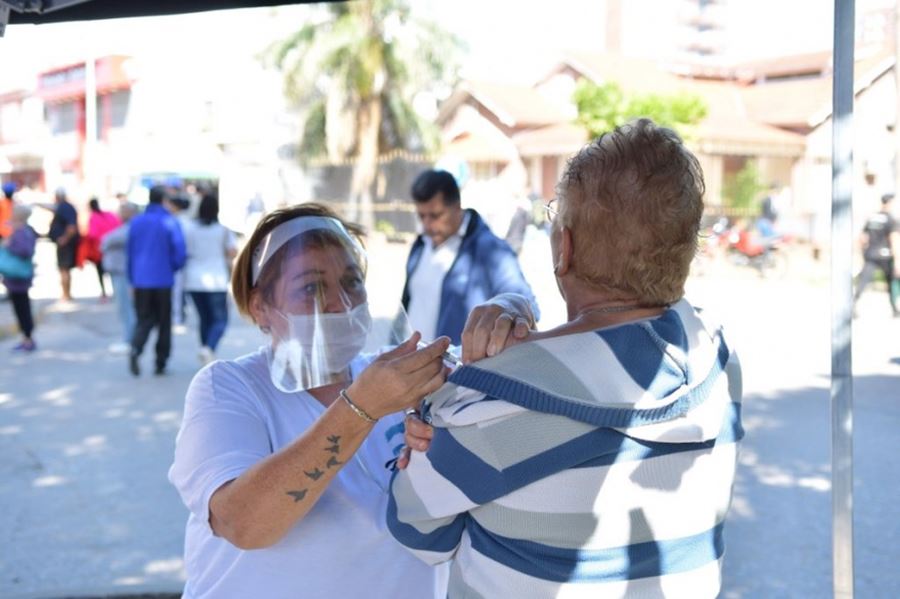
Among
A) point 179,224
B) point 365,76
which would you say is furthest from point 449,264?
point 365,76

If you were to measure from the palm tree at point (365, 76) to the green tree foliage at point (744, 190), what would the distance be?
9.05 meters

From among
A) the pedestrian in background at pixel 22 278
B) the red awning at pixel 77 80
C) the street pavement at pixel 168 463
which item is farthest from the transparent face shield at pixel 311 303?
the red awning at pixel 77 80

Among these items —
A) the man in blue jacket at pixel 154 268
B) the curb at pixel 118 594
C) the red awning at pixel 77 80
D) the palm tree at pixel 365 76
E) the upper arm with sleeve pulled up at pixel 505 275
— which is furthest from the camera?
the red awning at pixel 77 80

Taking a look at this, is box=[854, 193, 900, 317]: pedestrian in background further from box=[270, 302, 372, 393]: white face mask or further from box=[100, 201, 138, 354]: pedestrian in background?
box=[270, 302, 372, 393]: white face mask

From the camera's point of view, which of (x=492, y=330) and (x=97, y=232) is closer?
(x=492, y=330)

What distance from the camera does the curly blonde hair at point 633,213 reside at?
Answer: 140 centimetres

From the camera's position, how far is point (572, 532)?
1.36m

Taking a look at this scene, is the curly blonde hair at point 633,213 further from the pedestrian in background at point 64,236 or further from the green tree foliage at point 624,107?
the green tree foliage at point 624,107

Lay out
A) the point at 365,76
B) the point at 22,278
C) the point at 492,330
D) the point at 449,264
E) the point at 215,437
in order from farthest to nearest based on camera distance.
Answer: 1. the point at 365,76
2. the point at 22,278
3. the point at 449,264
4. the point at 215,437
5. the point at 492,330

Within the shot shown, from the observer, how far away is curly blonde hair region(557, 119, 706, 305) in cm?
140

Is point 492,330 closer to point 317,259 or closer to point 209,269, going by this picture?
point 317,259

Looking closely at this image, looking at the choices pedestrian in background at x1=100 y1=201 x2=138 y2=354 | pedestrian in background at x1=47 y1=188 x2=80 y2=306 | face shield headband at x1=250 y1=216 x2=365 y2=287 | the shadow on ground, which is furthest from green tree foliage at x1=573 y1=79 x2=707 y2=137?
face shield headband at x1=250 y1=216 x2=365 y2=287

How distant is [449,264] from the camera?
5316 millimetres

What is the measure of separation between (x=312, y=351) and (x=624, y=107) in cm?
2768
